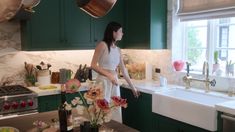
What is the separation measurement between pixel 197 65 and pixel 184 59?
0.71 feet

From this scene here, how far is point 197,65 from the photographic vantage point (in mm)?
3443

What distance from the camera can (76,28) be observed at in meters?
3.64

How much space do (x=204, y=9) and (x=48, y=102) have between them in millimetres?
2171

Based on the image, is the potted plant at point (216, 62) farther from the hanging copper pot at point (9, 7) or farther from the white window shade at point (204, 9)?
the hanging copper pot at point (9, 7)

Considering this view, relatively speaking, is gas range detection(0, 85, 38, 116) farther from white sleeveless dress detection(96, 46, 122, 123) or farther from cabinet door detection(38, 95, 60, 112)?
white sleeveless dress detection(96, 46, 122, 123)

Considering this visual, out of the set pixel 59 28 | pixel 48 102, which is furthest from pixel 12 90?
pixel 59 28

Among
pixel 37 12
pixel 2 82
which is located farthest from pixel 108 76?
pixel 2 82

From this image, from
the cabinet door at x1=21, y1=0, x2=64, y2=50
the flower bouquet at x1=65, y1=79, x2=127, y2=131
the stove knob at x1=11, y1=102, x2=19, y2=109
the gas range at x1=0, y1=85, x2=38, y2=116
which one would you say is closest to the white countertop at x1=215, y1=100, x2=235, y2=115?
the flower bouquet at x1=65, y1=79, x2=127, y2=131

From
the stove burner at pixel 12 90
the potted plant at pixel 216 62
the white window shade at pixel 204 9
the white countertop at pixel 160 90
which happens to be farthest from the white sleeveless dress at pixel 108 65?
the potted plant at pixel 216 62

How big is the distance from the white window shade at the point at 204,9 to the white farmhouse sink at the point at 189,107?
2.99 ft

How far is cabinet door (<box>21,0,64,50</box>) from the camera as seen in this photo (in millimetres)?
3303

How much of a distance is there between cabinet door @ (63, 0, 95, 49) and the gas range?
94 centimetres

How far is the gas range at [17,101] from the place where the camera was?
2.83 metres

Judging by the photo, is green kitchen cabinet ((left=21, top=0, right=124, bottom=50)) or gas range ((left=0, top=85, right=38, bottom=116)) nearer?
gas range ((left=0, top=85, right=38, bottom=116))
